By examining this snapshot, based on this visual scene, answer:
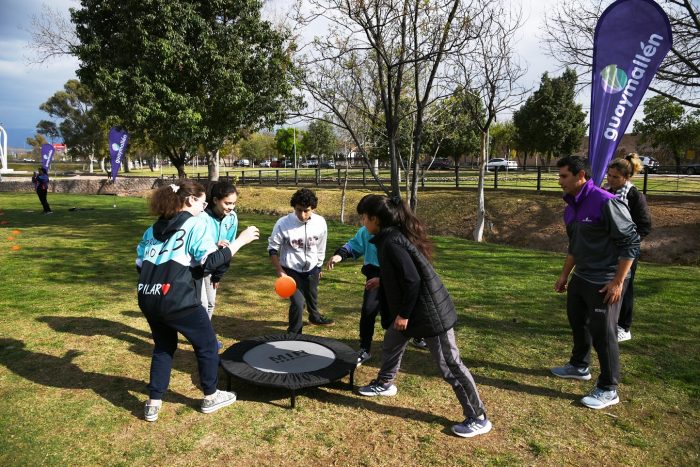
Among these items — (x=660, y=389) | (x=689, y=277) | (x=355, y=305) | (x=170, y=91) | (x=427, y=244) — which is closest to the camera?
(x=427, y=244)

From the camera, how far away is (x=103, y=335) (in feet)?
17.6

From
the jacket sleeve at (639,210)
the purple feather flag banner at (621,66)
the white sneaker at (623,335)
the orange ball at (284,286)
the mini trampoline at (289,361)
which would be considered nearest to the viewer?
the mini trampoline at (289,361)

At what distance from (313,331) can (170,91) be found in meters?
11.2

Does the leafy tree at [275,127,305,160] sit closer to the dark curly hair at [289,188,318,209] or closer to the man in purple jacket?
the dark curly hair at [289,188,318,209]

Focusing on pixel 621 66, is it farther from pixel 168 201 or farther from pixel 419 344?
pixel 168 201

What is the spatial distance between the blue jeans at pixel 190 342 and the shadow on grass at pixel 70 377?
37cm

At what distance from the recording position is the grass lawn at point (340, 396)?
10.5 ft

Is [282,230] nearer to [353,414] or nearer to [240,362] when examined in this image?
[240,362]

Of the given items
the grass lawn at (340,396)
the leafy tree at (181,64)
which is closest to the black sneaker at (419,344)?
the grass lawn at (340,396)

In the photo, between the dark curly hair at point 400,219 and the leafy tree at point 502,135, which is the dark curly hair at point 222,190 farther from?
the leafy tree at point 502,135

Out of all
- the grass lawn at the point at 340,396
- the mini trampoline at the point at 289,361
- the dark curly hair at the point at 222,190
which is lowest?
the grass lawn at the point at 340,396

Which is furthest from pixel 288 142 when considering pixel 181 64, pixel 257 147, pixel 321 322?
pixel 321 322

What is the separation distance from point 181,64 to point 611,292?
46.3 ft

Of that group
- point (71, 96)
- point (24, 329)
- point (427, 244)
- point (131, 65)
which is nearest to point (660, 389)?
point (427, 244)
